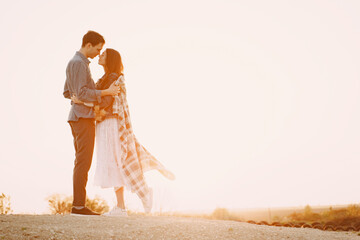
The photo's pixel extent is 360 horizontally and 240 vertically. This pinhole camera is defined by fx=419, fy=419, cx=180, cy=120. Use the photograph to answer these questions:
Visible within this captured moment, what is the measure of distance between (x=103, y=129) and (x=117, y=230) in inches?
80.5

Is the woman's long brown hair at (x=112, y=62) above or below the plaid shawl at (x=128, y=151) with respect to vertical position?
above

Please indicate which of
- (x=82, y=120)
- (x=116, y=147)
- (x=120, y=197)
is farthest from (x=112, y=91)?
(x=120, y=197)

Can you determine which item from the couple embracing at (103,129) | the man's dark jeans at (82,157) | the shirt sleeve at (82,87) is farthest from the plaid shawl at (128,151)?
the man's dark jeans at (82,157)

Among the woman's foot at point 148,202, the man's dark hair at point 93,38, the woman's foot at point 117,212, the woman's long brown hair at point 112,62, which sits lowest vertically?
the woman's foot at point 117,212

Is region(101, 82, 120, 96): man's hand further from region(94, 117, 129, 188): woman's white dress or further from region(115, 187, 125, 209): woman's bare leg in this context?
region(115, 187, 125, 209): woman's bare leg

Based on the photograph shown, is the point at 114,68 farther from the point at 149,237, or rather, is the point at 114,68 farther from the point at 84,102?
the point at 149,237

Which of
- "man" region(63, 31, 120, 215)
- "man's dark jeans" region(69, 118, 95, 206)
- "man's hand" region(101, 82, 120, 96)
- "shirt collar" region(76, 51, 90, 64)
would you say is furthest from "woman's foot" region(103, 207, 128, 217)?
"shirt collar" region(76, 51, 90, 64)

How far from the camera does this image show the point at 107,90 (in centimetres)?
659

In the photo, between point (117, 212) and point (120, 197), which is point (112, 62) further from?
point (117, 212)

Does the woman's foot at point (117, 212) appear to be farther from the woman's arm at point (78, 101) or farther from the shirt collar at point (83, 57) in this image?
the shirt collar at point (83, 57)

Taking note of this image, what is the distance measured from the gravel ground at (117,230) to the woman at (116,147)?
0.72 metres

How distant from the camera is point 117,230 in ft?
17.7

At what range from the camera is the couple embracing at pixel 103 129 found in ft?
21.6

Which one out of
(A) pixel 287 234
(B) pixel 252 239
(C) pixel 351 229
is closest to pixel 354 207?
(C) pixel 351 229
